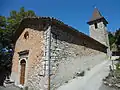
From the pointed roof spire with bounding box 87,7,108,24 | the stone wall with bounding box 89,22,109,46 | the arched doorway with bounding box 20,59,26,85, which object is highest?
the pointed roof spire with bounding box 87,7,108,24

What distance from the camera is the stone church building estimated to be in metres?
8.21

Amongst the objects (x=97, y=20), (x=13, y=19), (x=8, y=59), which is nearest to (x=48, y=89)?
(x=8, y=59)

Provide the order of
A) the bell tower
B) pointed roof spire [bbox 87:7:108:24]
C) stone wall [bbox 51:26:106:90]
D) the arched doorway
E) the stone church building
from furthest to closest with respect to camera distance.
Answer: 1. pointed roof spire [bbox 87:7:108:24]
2. the bell tower
3. the arched doorway
4. stone wall [bbox 51:26:106:90]
5. the stone church building

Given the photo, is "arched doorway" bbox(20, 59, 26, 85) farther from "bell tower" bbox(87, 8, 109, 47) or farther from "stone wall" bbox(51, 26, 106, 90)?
"bell tower" bbox(87, 8, 109, 47)

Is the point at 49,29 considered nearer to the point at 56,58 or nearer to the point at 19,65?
→ the point at 56,58

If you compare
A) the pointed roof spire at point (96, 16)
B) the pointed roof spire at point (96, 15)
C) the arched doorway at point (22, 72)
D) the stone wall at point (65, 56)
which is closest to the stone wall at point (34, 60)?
the arched doorway at point (22, 72)

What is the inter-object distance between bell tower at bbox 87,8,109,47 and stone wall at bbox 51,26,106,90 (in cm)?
950

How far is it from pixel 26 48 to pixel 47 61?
9.63 feet

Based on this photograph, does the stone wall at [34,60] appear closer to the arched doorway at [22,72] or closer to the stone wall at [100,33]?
the arched doorway at [22,72]

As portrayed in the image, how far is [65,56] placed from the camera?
948cm

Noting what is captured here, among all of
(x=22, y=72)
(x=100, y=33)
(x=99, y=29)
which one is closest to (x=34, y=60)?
(x=22, y=72)

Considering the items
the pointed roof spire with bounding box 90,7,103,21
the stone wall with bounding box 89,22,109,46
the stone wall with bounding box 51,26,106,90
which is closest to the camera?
the stone wall with bounding box 51,26,106,90

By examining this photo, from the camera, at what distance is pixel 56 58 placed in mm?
8617

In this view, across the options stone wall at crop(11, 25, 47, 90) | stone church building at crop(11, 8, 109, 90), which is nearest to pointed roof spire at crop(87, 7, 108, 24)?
stone church building at crop(11, 8, 109, 90)
